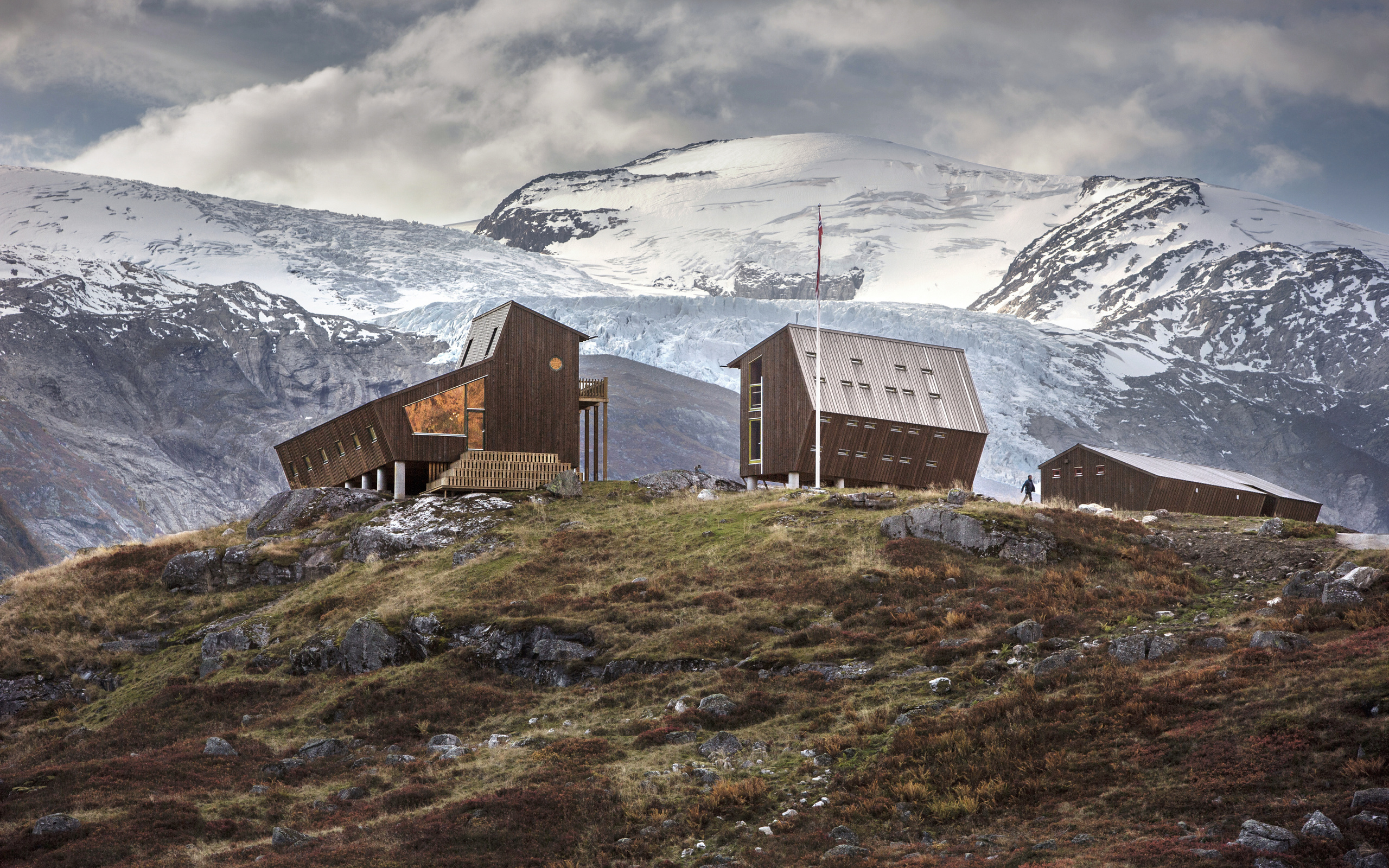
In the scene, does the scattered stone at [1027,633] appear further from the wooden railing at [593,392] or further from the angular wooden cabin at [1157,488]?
the wooden railing at [593,392]

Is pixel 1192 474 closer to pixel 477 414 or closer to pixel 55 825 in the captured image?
pixel 477 414

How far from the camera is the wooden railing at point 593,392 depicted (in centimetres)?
4872

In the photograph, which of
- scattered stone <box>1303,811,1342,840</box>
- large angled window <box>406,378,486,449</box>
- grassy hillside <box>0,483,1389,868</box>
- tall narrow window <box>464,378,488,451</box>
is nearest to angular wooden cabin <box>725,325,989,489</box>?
grassy hillside <box>0,483,1389,868</box>

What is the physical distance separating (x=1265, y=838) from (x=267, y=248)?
18848 cm

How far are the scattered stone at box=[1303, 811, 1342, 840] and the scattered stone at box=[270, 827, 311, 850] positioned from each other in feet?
45.6

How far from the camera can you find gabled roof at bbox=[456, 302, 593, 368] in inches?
1775

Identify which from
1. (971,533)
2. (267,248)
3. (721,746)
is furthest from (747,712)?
(267,248)

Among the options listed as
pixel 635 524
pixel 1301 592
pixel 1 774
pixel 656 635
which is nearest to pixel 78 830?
pixel 1 774

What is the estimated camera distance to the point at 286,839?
1561 cm

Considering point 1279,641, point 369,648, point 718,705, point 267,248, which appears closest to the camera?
point 1279,641

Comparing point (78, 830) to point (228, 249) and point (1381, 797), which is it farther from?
point (228, 249)

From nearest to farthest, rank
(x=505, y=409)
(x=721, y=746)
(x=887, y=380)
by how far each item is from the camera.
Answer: (x=721, y=746)
(x=505, y=409)
(x=887, y=380)

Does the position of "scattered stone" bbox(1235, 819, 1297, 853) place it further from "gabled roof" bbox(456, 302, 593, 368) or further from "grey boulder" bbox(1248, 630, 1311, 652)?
"gabled roof" bbox(456, 302, 593, 368)

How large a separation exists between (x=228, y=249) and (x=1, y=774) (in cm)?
17602
